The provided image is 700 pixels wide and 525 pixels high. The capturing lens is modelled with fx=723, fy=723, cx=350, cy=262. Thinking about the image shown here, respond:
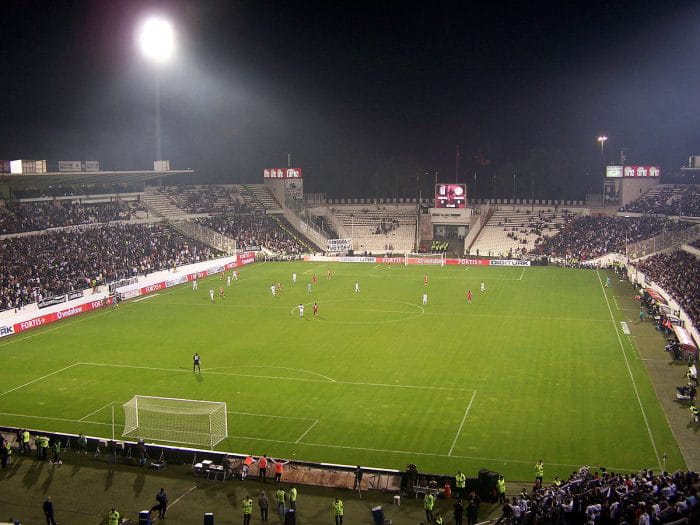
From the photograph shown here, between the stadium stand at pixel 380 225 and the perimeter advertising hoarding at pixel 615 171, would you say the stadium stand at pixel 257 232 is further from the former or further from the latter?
the perimeter advertising hoarding at pixel 615 171

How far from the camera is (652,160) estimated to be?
10819 centimetres

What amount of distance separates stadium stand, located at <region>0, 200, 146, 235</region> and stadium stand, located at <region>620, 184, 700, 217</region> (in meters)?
57.2

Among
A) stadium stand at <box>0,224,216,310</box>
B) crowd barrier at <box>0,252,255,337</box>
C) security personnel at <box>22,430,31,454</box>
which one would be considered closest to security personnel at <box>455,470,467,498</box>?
security personnel at <box>22,430,31,454</box>

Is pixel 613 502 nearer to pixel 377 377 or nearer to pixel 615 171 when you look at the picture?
pixel 377 377

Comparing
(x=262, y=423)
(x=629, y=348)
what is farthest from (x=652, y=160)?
(x=262, y=423)

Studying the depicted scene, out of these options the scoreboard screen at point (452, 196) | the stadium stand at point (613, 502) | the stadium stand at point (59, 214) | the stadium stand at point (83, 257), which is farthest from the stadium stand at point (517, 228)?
the stadium stand at point (613, 502)

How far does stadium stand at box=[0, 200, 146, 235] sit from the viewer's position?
199 feet

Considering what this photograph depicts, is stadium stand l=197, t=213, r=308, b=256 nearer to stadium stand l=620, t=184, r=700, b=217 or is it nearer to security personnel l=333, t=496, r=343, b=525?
stadium stand l=620, t=184, r=700, b=217

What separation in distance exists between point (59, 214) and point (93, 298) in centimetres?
2008

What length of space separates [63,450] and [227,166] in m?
89.8

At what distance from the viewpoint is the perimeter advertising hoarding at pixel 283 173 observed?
99.4 meters

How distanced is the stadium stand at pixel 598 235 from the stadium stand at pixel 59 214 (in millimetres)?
45677

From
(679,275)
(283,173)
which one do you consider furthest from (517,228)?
(679,275)

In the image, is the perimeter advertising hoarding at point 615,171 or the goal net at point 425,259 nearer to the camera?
the goal net at point 425,259
